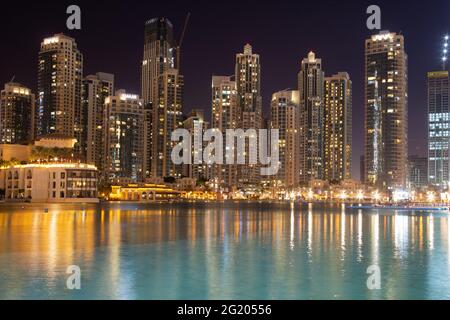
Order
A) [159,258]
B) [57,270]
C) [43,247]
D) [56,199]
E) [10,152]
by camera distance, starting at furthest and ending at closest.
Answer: [10,152], [56,199], [43,247], [159,258], [57,270]

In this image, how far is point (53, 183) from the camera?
539 feet

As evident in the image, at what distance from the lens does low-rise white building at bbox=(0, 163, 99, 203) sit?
16338cm

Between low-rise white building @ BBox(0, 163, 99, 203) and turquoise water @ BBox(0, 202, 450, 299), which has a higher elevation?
low-rise white building @ BBox(0, 163, 99, 203)

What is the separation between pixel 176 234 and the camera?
176 feet

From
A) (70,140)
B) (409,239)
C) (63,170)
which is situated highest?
(70,140)

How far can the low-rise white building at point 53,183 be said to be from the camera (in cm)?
16338

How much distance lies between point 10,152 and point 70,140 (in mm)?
21651

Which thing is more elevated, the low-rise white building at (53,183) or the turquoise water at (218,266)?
the low-rise white building at (53,183)

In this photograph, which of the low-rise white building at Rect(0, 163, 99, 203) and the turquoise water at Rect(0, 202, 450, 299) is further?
the low-rise white building at Rect(0, 163, 99, 203)

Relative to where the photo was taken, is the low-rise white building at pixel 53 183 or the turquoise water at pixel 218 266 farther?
the low-rise white building at pixel 53 183

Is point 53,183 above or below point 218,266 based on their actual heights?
above
